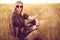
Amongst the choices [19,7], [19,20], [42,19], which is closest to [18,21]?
[19,20]

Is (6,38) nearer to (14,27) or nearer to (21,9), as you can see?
(14,27)

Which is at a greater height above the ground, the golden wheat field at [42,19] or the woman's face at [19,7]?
the woman's face at [19,7]

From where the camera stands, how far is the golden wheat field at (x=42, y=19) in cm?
182

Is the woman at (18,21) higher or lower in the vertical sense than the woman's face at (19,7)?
lower

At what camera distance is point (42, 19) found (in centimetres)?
183

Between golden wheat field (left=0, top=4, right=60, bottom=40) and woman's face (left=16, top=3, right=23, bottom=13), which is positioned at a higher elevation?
woman's face (left=16, top=3, right=23, bottom=13)

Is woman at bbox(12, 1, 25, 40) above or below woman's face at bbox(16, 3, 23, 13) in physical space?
below

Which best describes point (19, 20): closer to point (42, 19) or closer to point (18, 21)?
point (18, 21)

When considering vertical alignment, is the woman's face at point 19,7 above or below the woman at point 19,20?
above

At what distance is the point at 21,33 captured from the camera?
183 cm

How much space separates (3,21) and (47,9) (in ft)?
2.09

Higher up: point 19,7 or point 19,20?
point 19,7

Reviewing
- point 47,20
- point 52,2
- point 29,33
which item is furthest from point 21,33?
point 52,2

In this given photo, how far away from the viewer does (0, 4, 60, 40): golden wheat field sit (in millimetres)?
1822
